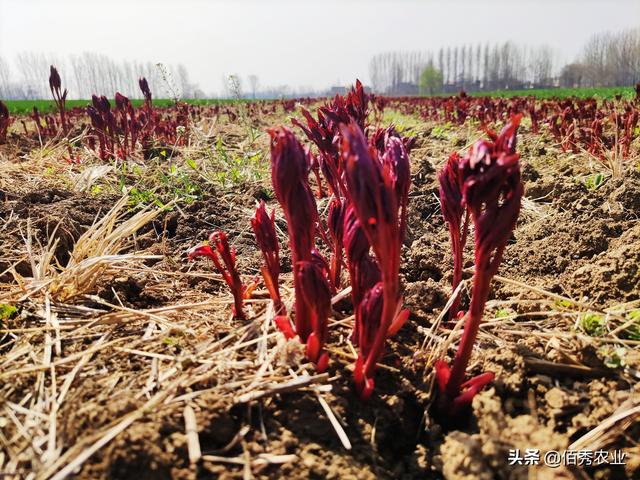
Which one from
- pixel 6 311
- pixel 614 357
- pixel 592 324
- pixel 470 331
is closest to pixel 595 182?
pixel 592 324

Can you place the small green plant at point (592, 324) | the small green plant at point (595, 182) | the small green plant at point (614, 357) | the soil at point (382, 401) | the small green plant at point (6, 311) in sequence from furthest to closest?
the small green plant at point (595, 182) → the small green plant at point (6, 311) → the small green plant at point (592, 324) → the small green plant at point (614, 357) → the soil at point (382, 401)

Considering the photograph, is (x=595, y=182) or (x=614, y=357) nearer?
(x=614, y=357)

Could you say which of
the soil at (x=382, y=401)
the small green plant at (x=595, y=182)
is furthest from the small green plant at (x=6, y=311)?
the small green plant at (x=595, y=182)

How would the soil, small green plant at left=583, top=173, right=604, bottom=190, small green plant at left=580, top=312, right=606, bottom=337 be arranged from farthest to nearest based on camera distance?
small green plant at left=583, top=173, right=604, bottom=190 < small green plant at left=580, top=312, right=606, bottom=337 < the soil

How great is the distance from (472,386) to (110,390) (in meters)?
1.08

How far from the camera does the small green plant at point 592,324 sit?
153cm

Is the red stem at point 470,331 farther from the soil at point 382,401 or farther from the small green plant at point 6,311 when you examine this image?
the small green plant at point 6,311

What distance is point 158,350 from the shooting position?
5.04ft

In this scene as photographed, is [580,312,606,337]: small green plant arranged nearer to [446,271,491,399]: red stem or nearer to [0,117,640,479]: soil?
[0,117,640,479]: soil

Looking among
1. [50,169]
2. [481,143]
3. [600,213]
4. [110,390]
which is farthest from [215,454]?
[50,169]

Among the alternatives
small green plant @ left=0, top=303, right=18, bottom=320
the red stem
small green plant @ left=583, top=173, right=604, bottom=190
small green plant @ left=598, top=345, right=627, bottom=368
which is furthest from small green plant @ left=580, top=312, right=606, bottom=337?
small green plant @ left=583, top=173, right=604, bottom=190

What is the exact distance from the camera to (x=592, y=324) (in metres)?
1.55

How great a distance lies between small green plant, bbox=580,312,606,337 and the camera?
60.1 inches

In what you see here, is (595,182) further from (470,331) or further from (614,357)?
(470,331)
